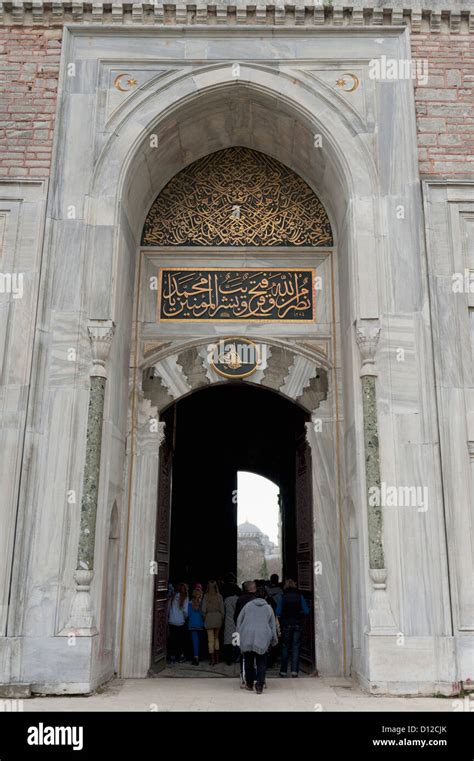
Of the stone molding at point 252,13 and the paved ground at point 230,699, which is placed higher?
the stone molding at point 252,13

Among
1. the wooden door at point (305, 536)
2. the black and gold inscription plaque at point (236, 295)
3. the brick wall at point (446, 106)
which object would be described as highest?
the brick wall at point (446, 106)

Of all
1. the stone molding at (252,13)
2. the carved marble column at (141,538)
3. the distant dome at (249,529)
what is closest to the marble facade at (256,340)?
the carved marble column at (141,538)

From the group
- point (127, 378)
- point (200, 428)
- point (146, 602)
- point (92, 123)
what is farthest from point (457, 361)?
point (200, 428)

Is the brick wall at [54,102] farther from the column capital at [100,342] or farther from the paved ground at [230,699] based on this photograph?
the paved ground at [230,699]

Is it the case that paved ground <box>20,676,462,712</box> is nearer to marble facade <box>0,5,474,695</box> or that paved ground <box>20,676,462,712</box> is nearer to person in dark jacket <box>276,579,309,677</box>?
marble facade <box>0,5,474,695</box>

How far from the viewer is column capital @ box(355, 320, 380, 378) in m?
5.38

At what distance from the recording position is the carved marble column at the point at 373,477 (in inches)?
191

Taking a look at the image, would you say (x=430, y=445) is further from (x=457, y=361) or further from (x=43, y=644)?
(x=43, y=644)

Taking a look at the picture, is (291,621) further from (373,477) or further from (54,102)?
(54,102)

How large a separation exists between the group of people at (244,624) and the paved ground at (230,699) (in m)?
0.25

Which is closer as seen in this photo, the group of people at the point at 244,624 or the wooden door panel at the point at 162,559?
the group of people at the point at 244,624

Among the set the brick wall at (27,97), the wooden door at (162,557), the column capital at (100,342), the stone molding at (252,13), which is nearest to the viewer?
the column capital at (100,342)

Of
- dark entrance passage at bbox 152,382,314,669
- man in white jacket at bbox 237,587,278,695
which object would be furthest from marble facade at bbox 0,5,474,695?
dark entrance passage at bbox 152,382,314,669

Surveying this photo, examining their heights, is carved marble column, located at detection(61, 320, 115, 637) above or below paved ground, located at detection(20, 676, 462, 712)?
above
